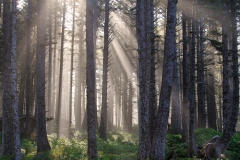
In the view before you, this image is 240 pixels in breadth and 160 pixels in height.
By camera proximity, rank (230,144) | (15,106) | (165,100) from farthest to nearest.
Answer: (230,144) < (15,106) < (165,100)

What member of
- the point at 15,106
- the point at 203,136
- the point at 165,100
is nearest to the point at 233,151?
the point at 203,136

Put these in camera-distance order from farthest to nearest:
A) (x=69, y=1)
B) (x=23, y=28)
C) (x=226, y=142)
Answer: (x=23, y=28) < (x=69, y=1) < (x=226, y=142)

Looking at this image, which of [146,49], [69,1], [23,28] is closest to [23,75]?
[23,28]

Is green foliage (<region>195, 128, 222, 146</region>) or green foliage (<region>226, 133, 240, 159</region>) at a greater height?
green foliage (<region>195, 128, 222, 146</region>)

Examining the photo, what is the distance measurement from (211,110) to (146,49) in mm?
18049

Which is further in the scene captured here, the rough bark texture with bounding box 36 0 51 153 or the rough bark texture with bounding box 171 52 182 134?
the rough bark texture with bounding box 171 52 182 134

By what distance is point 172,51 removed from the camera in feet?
31.9

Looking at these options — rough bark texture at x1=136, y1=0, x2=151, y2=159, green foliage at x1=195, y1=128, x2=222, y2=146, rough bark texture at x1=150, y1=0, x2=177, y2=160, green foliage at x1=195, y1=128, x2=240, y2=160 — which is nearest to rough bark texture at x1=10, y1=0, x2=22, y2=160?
rough bark texture at x1=136, y1=0, x2=151, y2=159

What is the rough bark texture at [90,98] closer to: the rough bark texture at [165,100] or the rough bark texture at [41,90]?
the rough bark texture at [41,90]

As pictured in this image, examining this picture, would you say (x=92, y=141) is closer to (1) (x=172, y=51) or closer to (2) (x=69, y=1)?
(1) (x=172, y=51)

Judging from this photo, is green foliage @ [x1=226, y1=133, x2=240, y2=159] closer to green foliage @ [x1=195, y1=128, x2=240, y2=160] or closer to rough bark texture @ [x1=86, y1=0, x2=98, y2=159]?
green foliage @ [x1=195, y1=128, x2=240, y2=160]

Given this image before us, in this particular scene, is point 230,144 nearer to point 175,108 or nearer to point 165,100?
point 175,108

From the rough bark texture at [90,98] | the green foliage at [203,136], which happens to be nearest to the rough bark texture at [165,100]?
the rough bark texture at [90,98]

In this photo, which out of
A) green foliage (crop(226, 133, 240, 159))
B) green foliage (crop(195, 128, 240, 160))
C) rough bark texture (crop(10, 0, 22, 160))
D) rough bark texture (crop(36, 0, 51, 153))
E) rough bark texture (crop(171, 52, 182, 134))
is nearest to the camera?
rough bark texture (crop(10, 0, 22, 160))
